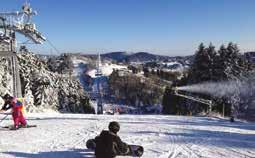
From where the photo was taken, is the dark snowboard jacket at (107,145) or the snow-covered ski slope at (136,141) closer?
the dark snowboard jacket at (107,145)

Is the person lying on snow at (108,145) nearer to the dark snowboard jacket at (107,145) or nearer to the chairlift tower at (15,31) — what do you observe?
the dark snowboard jacket at (107,145)

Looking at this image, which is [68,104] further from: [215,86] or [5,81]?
[215,86]

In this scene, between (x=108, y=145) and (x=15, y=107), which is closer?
(x=108, y=145)

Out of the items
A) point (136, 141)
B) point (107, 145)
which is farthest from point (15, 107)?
point (107, 145)

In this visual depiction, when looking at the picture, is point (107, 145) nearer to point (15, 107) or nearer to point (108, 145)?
point (108, 145)

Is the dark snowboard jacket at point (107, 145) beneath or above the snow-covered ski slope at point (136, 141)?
above

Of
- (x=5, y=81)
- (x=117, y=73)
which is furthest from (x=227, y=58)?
(x=117, y=73)

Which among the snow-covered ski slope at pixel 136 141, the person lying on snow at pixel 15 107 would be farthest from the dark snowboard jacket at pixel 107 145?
the person lying on snow at pixel 15 107

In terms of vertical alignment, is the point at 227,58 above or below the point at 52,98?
above

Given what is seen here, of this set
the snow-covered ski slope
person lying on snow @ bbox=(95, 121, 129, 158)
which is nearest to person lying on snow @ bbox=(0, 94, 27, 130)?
the snow-covered ski slope

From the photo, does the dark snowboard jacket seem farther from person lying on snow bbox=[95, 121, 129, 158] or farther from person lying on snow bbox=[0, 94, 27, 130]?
person lying on snow bbox=[0, 94, 27, 130]

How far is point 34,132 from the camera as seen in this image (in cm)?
1598

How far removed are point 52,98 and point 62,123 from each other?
109 ft

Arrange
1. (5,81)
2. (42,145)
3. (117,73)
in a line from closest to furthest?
1. (42,145)
2. (5,81)
3. (117,73)
